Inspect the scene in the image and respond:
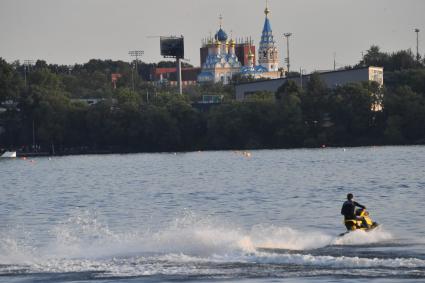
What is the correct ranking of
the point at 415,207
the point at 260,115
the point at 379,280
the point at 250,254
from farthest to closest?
the point at 260,115 → the point at 415,207 → the point at 250,254 → the point at 379,280

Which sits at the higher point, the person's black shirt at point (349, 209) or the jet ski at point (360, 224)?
the person's black shirt at point (349, 209)

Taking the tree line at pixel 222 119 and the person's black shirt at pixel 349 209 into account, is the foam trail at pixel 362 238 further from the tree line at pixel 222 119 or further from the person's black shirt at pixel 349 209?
the tree line at pixel 222 119

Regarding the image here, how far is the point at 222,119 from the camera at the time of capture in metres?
149

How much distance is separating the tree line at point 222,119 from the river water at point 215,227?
55140mm

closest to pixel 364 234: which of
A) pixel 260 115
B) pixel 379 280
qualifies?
pixel 379 280

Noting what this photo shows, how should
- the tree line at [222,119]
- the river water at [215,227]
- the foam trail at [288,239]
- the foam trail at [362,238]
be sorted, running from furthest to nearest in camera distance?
1. the tree line at [222,119]
2. the foam trail at [362,238]
3. the foam trail at [288,239]
4. the river water at [215,227]

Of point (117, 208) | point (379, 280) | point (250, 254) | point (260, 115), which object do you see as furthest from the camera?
point (260, 115)

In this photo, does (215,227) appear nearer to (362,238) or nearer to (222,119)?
(362,238)

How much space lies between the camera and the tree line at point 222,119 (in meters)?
142

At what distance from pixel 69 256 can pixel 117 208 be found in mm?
20346

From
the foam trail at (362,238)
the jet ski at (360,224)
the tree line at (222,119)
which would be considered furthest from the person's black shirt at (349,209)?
the tree line at (222,119)

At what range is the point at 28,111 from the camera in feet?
553

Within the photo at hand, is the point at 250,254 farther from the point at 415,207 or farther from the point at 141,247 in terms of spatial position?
the point at 415,207

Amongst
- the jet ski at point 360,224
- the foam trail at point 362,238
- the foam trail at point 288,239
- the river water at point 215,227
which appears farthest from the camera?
the jet ski at point 360,224
